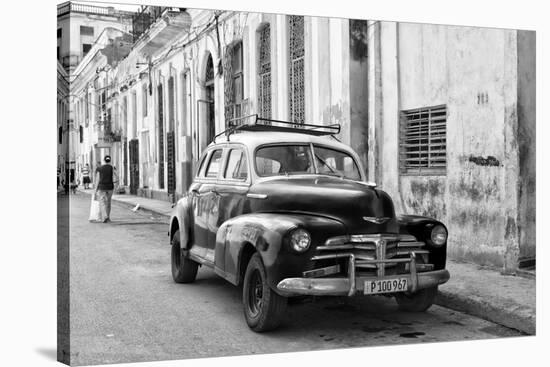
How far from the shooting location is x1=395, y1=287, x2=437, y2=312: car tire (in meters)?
5.53

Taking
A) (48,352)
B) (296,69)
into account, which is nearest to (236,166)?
(296,69)

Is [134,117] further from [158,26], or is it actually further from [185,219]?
[185,219]

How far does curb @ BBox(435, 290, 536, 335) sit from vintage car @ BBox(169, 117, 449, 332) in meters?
0.34

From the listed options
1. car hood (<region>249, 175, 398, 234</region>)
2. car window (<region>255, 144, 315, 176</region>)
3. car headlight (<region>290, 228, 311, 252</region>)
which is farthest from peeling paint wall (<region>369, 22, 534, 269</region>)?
car headlight (<region>290, 228, 311, 252</region>)

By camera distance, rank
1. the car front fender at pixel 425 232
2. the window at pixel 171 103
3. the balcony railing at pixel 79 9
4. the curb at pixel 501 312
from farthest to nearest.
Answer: the window at pixel 171 103
the curb at pixel 501 312
the car front fender at pixel 425 232
the balcony railing at pixel 79 9

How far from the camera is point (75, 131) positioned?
17.3 ft

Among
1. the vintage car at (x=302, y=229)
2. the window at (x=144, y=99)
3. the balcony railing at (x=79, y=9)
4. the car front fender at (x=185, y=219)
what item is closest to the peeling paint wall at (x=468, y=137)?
the vintage car at (x=302, y=229)

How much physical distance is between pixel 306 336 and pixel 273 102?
7.57ft

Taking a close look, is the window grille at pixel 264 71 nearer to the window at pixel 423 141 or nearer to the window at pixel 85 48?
the window at pixel 423 141

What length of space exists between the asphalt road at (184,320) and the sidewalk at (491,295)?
0.09 meters

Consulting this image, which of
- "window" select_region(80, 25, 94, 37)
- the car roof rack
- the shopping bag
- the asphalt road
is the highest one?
"window" select_region(80, 25, 94, 37)

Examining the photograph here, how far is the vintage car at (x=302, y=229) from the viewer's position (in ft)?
15.5

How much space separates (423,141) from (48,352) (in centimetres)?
385

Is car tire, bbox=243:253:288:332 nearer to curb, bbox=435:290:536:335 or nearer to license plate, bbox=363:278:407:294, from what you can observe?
license plate, bbox=363:278:407:294
